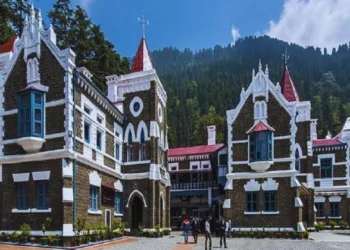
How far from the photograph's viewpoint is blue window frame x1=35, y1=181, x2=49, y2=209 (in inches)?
858

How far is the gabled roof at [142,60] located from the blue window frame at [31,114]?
12.4 m

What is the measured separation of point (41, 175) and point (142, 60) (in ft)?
49.8

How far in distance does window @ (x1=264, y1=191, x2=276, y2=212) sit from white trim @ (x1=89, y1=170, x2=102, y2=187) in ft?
40.3

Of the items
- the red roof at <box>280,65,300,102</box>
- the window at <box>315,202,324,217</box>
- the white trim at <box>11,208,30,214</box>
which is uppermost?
the red roof at <box>280,65,300,102</box>

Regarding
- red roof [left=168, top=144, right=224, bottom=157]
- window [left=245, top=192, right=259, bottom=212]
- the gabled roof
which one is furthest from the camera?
red roof [left=168, top=144, right=224, bottom=157]

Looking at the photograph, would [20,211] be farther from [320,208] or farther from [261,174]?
[320,208]

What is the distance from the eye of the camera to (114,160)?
95.8ft

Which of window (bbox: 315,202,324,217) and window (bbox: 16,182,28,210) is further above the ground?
window (bbox: 16,182,28,210)

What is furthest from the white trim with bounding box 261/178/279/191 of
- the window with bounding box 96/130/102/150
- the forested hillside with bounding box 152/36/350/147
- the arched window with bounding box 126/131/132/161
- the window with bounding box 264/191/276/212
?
the forested hillside with bounding box 152/36/350/147

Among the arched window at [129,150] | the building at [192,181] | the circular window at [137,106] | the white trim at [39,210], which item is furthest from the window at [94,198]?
the building at [192,181]

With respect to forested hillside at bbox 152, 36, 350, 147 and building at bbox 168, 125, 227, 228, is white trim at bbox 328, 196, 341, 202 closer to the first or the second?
building at bbox 168, 125, 227, 228

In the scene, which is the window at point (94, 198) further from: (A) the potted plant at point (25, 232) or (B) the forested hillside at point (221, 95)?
(B) the forested hillside at point (221, 95)

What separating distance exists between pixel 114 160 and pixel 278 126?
40.0 ft

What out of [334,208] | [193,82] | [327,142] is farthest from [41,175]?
[193,82]
